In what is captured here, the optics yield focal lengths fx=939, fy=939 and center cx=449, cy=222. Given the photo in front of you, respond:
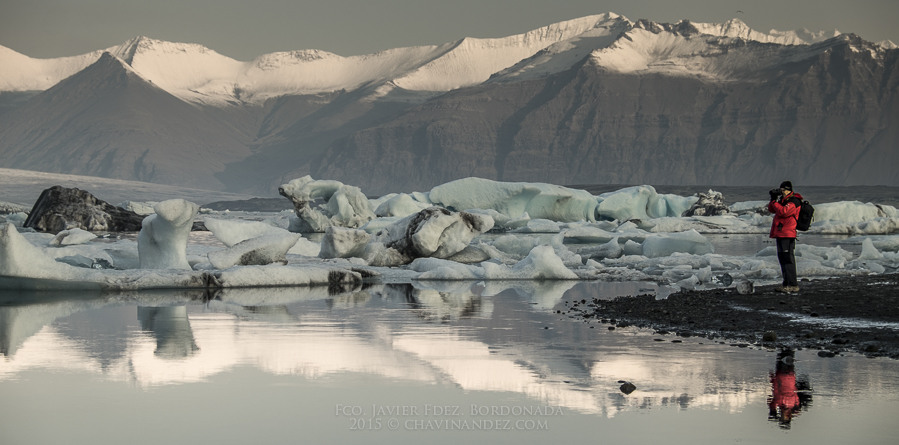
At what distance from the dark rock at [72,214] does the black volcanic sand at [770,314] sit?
74.4ft

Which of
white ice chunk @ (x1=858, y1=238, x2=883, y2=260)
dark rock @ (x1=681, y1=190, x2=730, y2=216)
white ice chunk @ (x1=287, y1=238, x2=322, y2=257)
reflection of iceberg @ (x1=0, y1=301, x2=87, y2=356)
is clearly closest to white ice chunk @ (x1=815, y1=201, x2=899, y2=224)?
dark rock @ (x1=681, y1=190, x2=730, y2=216)

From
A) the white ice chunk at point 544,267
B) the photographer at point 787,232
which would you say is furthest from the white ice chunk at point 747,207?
the photographer at point 787,232

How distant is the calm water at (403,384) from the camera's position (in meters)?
3.80

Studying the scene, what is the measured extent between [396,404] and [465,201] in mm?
29718

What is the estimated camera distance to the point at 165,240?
11.1m

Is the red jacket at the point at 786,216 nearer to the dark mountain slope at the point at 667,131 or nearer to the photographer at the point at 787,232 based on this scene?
the photographer at the point at 787,232

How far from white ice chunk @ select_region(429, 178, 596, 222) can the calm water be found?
26.5m

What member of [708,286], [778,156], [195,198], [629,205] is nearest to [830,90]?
[778,156]

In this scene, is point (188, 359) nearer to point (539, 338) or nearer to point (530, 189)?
point (539, 338)

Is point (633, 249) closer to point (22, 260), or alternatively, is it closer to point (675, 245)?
point (675, 245)

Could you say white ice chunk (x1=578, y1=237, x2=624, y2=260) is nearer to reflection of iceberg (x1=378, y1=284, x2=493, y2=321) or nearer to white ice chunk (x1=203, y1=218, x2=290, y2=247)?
white ice chunk (x1=203, y1=218, x2=290, y2=247)

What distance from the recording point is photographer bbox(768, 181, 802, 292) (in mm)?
9414

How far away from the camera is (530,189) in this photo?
3434cm

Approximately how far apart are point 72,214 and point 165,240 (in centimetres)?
1940
